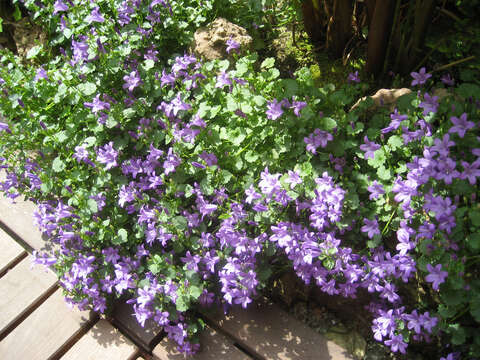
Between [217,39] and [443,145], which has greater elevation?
[217,39]

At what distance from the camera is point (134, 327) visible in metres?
2.66

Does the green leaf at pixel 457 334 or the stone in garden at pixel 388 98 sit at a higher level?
the stone in garden at pixel 388 98

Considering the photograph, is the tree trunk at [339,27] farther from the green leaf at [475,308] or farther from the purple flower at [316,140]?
the green leaf at [475,308]

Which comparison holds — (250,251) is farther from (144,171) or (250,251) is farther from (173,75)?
(173,75)

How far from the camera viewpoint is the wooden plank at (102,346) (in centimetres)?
263

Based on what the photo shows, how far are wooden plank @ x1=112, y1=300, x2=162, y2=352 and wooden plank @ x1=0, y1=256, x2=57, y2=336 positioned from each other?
0.59m

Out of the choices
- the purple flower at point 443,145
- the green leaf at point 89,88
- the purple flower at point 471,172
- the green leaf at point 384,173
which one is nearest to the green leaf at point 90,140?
the green leaf at point 89,88

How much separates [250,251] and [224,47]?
1478 millimetres

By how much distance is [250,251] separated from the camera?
2.24 meters

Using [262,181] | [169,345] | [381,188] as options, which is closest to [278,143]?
[262,181]

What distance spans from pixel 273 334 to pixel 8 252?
2113mm

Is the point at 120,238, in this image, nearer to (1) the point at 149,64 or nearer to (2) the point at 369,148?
(1) the point at 149,64

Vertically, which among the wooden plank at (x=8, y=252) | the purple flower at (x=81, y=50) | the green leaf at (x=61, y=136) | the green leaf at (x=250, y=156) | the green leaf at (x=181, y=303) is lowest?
the wooden plank at (x=8, y=252)

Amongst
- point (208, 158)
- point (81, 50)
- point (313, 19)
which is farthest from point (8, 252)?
point (313, 19)
